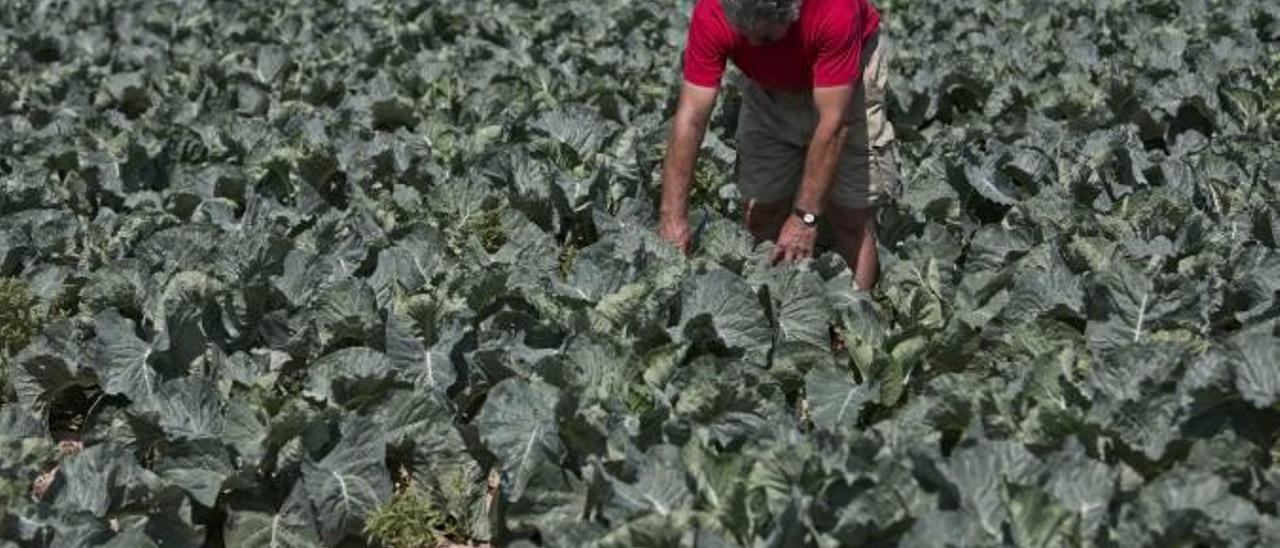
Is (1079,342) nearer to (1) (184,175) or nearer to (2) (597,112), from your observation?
(2) (597,112)

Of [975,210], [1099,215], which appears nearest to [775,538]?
[1099,215]

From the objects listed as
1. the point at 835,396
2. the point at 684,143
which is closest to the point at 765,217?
the point at 684,143

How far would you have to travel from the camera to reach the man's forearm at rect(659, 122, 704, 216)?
5.97m

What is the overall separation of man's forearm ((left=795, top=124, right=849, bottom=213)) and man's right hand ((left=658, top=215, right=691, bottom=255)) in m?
0.53

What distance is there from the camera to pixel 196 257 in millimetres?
6293

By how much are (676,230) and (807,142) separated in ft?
2.04

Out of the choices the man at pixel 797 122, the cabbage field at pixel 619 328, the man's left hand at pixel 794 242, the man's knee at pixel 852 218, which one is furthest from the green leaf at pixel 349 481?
the man's knee at pixel 852 218

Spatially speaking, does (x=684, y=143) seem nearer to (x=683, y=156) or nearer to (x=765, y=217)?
(x=683, y=156)

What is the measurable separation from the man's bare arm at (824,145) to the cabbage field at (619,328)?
0.89 feet

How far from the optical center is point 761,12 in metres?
5.42

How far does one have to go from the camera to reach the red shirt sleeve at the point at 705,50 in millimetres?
5762

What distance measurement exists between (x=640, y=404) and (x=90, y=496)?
1.60 metres

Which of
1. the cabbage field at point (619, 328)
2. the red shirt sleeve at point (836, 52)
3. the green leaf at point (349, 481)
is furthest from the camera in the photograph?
the red shirt sleeve at point (836, 52)

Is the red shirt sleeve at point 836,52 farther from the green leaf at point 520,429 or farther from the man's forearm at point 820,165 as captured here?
the green leaf at point 520,429
